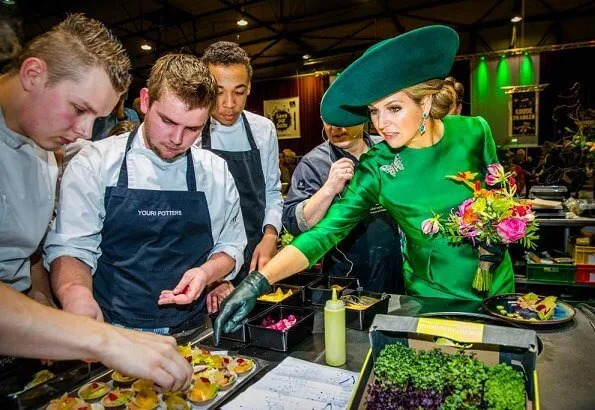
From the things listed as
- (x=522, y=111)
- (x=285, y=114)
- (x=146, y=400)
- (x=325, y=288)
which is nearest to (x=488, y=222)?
(x=325, y=288)

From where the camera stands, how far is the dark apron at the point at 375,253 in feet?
9.11

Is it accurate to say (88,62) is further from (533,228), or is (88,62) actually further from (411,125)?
(533,228)

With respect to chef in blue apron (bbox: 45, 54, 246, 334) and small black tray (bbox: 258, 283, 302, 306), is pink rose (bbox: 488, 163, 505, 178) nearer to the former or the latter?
small black tray (bbox: 258, 283, 302, 306)

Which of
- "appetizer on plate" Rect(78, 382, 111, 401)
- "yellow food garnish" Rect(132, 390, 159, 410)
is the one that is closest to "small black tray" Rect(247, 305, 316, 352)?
"yellow food garnish" Rect(132, 390, 159, 410)

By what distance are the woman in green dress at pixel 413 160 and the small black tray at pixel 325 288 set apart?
14cm

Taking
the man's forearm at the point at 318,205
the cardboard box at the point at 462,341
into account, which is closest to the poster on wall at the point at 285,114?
the man's forearm at the point at 318,205

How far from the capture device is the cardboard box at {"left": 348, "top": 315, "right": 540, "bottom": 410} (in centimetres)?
110

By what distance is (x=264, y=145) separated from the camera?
273 cm

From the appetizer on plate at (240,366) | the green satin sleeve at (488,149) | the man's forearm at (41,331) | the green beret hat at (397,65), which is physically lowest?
the appetizer on plate at (240,366)

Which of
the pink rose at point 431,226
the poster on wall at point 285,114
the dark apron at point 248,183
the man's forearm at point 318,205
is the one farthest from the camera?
the poster on wall at point 285,114

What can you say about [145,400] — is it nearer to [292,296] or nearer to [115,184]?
[292,296]

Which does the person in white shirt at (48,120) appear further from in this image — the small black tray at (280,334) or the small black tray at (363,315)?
the small black tray at (363,315)

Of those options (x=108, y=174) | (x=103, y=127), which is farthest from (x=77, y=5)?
(x=108, y=174)

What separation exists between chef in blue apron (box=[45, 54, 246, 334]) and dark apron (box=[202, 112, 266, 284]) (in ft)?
1.99
